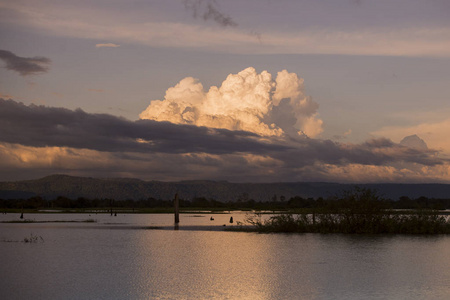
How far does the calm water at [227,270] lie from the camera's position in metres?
18.8

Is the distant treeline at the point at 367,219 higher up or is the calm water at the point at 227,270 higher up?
the distant treeline at the point at 367,219

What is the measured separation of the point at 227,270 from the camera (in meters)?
24.7

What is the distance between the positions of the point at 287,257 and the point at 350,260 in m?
3.45

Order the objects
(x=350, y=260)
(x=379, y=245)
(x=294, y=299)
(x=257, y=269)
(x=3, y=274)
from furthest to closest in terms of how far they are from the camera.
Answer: (x=379, y=245), (x=350, y=260), (x=257, y=269), (x=3, y=274), (x=294, y=299)

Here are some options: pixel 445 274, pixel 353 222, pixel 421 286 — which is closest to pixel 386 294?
pixel 421 286

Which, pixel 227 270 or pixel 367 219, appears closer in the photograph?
pixel 227 270

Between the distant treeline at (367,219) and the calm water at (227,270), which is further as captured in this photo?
the distant treeline at (367,219)

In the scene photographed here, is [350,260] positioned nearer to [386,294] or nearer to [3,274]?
[386,294]

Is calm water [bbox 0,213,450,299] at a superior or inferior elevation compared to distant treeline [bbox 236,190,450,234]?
inferior

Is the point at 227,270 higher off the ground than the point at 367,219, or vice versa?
the point at 367,219

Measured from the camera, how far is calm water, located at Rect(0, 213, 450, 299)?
18.8 meters

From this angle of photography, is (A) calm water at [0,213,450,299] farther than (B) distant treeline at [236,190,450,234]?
No

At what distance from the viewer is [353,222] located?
156 ft

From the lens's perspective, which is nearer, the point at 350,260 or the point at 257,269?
the point at 257,269
